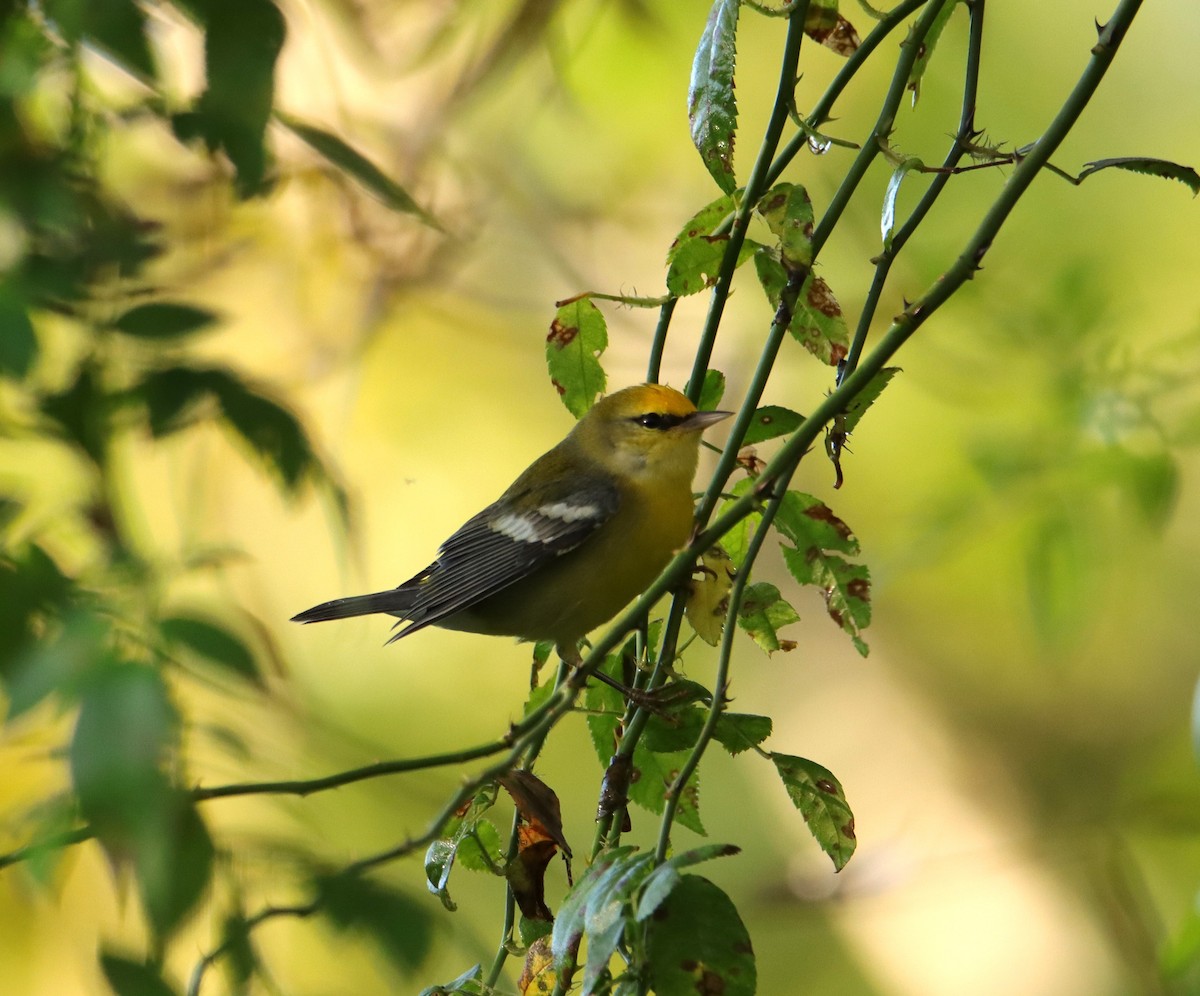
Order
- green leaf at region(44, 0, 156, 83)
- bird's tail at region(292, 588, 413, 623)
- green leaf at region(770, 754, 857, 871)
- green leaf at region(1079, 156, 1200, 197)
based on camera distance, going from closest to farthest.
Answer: green leaf at region(1079, 156, 1200, 197)
green leaf at region(770, 754, 857, 871)
green leaf at region(44, 0, 156, 83)
bird's tail at region(292, 588, 413, 623)

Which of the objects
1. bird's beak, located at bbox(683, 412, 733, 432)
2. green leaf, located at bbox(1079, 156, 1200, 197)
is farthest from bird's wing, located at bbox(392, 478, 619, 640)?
green leaf, located at bbox(1079, 156, 1200, 197)

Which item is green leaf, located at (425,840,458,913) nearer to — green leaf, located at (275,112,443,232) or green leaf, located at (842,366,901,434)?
green leaf, located at (842,366,901,434)

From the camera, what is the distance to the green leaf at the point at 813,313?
64.4 inches

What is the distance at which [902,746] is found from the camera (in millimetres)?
5957

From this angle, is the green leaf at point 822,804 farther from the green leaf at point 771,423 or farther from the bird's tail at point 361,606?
the bird's tail at point 361,606

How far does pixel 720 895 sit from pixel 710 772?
483cm

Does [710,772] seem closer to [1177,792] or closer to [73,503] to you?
[1177,792]

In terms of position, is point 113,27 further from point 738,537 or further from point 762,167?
point 738,537

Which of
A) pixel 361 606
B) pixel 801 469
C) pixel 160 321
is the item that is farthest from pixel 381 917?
pixel 801 469

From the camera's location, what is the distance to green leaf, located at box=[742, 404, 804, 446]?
1.70 metres

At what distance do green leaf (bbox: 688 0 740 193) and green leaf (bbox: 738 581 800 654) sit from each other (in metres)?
0.51

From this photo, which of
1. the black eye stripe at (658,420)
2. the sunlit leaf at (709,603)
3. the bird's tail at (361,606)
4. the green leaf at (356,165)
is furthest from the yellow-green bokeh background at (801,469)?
the sunlit leaf at (709,603)

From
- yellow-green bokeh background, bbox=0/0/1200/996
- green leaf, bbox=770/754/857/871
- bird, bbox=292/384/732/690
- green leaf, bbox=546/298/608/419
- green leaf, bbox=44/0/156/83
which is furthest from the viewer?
yellow-green bokeh background, bbox=0/0/1200/996

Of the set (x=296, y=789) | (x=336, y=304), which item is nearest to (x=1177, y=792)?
(x=336, y=304)
